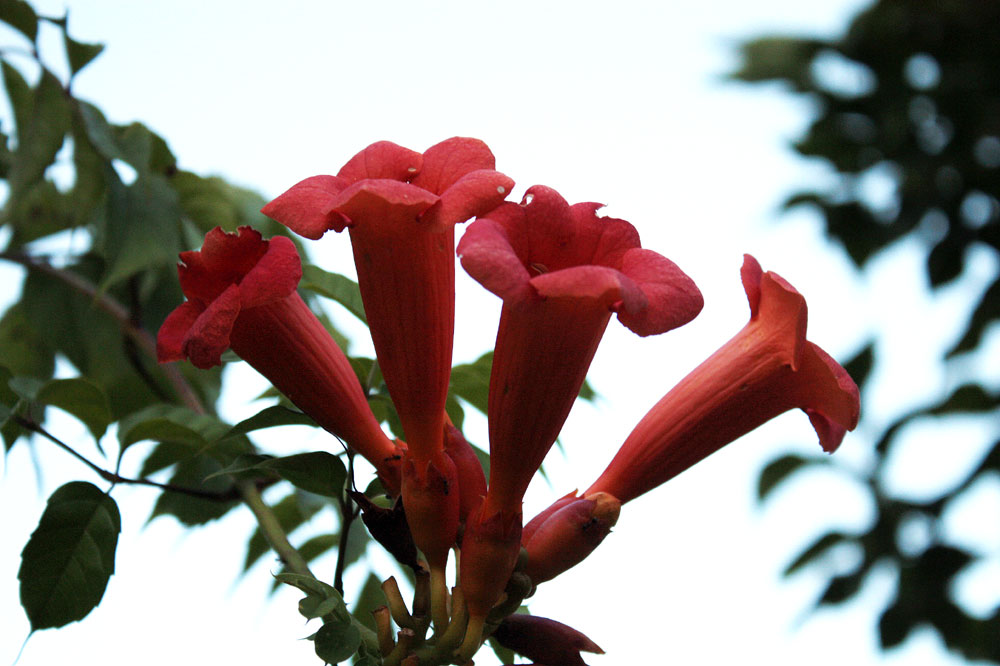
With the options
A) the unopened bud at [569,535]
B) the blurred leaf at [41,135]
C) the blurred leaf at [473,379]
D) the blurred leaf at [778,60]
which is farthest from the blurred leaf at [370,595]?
the blurred leaf at [778,60]

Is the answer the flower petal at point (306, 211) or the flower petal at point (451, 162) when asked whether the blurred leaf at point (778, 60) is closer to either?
the flower petal at point (451, 162)

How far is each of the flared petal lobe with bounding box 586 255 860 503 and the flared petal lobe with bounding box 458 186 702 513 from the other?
0.70ft

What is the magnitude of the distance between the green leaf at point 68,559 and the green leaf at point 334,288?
1.80 feet

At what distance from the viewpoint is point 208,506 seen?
202 centimetres

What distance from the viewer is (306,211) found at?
3.95 ft

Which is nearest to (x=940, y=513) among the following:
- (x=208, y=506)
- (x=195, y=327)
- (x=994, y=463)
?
(x=994, y=463)

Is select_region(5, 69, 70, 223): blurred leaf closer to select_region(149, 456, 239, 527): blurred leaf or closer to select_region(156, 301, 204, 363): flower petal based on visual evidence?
select_region(149, 456, 239, 527): blurred leaf

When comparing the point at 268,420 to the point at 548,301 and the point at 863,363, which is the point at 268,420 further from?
the point at 863,363

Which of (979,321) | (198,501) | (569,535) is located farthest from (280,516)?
(979,321)

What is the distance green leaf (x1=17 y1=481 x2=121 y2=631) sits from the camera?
55.6 inches

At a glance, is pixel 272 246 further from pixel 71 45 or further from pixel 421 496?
pixel 71 45

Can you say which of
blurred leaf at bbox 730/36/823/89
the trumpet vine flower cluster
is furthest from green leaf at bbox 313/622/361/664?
blurred leaf at bbox 730/36/823/89

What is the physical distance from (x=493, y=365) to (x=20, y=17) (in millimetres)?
1825

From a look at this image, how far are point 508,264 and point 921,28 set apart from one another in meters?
10.8
